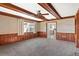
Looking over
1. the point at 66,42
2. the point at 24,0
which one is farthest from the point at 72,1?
the point at 66,42

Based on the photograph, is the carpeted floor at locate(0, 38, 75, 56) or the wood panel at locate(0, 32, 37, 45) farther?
the wood panel at locate(0, 32, 37, 45)

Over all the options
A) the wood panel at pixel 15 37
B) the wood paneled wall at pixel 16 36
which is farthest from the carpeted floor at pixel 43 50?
the wood panel at pixel 15 37

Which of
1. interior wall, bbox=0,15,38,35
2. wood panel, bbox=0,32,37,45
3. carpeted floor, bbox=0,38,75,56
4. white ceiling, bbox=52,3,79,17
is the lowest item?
carpeted floor, bbox=0,38,75,56

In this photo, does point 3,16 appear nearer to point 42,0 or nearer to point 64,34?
point 42,0

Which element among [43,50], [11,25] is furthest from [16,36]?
[43,50]

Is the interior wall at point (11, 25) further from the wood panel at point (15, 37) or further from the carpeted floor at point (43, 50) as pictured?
the carpeted floor at point (43, 50)

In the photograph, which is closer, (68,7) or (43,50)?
(68,7)

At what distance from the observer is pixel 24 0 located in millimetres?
2432

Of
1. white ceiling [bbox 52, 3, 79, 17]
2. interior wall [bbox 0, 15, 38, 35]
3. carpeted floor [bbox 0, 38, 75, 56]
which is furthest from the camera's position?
interior wall [bbox 0, 15, 38, 35]

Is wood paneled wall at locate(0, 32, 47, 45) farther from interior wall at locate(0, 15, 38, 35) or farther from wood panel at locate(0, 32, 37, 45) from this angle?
interior wall at locate(0, 15, 38, 35)

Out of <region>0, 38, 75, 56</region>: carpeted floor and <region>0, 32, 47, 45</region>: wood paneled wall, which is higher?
<region>0, 32, 47, 45</region>: wood paneled wall

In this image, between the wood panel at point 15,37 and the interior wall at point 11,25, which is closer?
the interior wall at point 11,25

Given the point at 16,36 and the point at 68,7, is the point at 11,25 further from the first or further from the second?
the point at 68,7

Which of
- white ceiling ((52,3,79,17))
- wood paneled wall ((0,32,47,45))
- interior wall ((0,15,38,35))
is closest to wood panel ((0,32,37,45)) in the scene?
wood paneled wall ((0,32,47,45))
